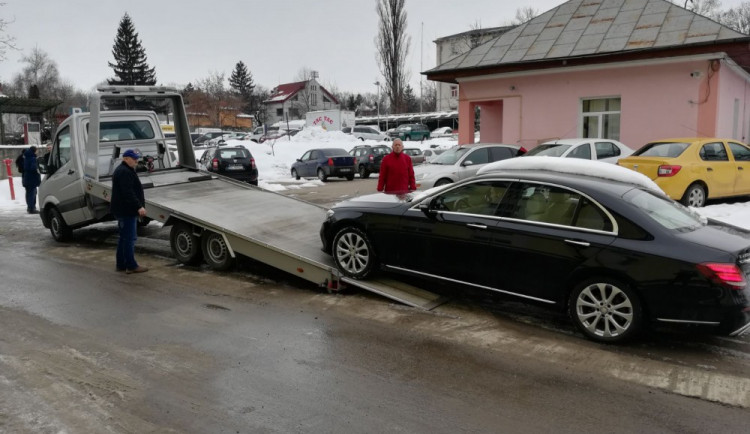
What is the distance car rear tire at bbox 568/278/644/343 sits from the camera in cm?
545

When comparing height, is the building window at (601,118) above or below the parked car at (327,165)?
above

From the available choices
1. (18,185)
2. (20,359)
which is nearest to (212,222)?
(20,359)

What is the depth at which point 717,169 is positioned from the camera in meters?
12.7

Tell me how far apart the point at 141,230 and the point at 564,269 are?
918 cm

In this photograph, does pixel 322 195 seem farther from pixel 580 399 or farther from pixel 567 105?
pixel 580 399

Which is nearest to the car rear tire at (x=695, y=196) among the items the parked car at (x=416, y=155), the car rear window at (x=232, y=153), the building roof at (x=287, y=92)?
the car rear window at (x=232, y=153)

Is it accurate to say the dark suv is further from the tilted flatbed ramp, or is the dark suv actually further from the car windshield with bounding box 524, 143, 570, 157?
the tilted flatbed ramp

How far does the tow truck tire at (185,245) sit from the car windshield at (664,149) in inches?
374

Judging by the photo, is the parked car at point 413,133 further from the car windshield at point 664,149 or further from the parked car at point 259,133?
the car windshield at point 664,149

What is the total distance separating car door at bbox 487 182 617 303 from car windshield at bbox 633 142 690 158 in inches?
311

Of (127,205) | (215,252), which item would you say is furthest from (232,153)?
(215,252)

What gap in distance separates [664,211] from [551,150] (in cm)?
871

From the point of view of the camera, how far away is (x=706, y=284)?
5.12m

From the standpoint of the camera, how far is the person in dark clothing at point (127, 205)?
28.0 ft
